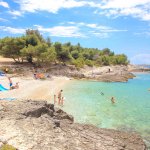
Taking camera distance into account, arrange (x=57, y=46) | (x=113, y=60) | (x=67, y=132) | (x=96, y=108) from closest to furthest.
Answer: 1. (x=67, y=132)
2. (x=96, y=108)
3. (x=57, y=46)
4. (x=113, y=60)

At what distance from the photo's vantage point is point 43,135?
1588 centimetres

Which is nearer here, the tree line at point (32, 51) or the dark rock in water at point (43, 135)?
the dark rock in water at point (43, 135)

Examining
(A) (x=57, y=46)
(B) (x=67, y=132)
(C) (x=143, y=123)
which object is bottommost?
(C) (x=143, y=123)

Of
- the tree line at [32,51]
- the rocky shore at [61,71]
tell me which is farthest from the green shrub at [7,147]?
the tree line at [32,51]

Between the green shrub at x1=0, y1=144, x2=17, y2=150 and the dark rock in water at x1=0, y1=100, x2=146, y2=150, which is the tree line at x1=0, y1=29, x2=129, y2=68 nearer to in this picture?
the dark rock in water at x1=0, y1=100, x2=146, y2=150

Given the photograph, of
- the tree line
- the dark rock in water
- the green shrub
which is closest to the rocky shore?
the tree line

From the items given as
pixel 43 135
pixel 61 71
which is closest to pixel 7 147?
pixel 43 135

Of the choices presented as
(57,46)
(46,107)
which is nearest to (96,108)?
(46,107)

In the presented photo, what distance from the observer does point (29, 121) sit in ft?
58.9

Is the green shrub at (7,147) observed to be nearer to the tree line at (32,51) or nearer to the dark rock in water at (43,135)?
the dark rock in water at (43,135)

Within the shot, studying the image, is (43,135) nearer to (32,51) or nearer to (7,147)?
(7,147)

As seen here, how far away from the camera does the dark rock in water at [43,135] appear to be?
1474 cm

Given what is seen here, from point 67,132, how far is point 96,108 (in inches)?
737

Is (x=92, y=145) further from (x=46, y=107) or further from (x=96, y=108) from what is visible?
(x=96, y=108)
